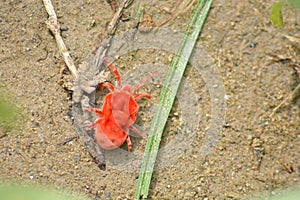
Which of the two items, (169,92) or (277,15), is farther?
(277,15)

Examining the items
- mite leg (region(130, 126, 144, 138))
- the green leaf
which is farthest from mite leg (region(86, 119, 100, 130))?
the green leaf

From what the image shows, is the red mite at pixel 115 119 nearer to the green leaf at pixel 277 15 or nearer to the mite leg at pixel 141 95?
the mite leg at pixel 141 95

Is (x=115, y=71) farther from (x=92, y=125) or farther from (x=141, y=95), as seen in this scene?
(x=92, y=125)

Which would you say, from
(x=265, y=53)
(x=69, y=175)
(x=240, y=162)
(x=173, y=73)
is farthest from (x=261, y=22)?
(x=69, y=175)

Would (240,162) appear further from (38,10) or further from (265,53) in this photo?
(38,10)

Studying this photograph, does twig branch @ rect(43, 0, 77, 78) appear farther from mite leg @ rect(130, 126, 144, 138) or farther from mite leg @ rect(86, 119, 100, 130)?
mite leg @ rect(130, 126, 144, 138)

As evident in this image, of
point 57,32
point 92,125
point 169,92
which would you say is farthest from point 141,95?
point 57,32
